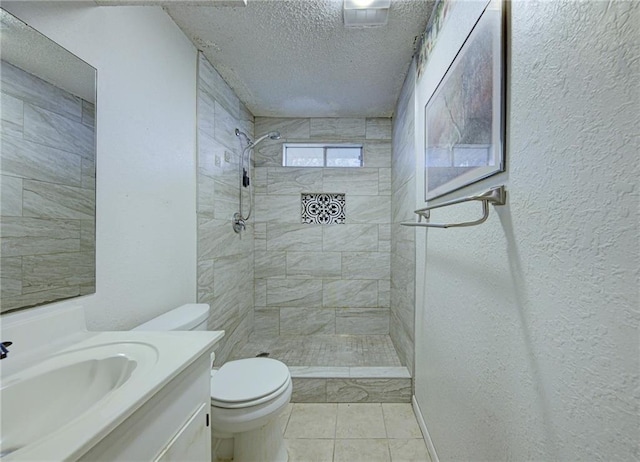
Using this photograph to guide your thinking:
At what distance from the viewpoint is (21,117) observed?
84cm

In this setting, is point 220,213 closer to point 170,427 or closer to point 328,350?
point 328,350

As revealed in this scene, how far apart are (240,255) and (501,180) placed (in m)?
2.18

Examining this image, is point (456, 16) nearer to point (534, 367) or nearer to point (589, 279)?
point (589, 279)

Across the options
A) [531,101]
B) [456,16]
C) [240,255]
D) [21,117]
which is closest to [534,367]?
[531,101]

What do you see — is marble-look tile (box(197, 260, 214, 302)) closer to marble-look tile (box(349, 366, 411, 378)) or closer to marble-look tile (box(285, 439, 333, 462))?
marble-look tile (box(285, 439, 333, 462))

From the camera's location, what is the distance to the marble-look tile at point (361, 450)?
4.96 feet

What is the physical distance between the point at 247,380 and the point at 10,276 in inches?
38.9

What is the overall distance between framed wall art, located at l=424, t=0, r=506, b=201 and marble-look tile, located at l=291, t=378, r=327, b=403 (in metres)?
1.48

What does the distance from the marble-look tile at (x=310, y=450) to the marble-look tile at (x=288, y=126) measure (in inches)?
100

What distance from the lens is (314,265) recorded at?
9.84 feet

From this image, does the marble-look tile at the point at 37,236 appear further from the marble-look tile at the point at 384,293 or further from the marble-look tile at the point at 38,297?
the marble-look tile at the point at 384,293

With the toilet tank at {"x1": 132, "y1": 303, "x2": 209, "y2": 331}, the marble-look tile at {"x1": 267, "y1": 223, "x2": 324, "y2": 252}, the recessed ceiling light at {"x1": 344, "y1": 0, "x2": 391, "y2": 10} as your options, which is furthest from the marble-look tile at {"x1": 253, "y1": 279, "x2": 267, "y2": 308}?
the recessed ceiling light at {"x1": 344, "y1": 0, "x2": 391, "y2": 10}

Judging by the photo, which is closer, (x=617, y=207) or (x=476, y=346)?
(x=617, y=207)

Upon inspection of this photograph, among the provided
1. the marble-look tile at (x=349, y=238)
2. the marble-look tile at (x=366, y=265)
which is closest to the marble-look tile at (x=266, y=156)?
the marble-look tile at (x=349, y=238)
